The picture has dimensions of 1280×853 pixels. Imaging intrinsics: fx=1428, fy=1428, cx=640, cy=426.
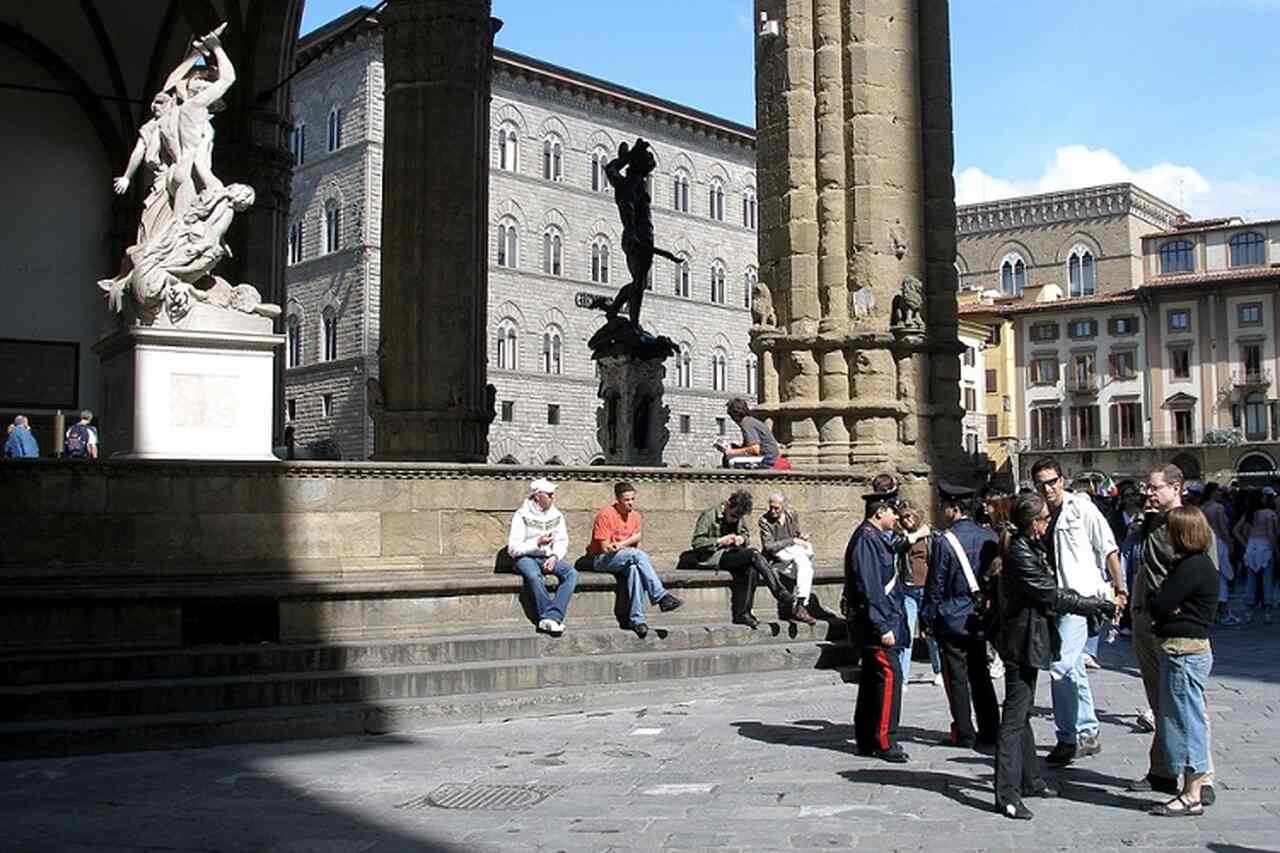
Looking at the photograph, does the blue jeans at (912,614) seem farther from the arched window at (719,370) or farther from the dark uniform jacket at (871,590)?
the arched window at (719,370)

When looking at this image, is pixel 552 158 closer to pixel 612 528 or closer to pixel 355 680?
pixel 612 528

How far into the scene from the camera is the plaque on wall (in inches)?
1064

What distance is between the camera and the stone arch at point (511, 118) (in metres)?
54.8

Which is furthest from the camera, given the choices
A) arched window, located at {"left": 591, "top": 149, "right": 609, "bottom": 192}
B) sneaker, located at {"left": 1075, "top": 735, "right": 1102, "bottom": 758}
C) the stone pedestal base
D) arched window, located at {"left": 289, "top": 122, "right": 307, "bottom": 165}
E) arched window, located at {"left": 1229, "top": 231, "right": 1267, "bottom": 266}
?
arched window, located at {"left": 1229, "top": 231, "right": 1267, "bottom": 266}

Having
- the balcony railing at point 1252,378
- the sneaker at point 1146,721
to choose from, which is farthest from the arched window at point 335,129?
the sneaker at point 1146,721

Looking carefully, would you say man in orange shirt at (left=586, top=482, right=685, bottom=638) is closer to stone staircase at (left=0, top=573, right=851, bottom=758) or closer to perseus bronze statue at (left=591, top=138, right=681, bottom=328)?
stone staircase at (left=0, top=573, right=851, bottom=758)

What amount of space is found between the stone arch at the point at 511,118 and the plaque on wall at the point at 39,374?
29236 mm

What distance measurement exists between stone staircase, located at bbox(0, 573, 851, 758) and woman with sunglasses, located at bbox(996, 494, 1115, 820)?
349cm

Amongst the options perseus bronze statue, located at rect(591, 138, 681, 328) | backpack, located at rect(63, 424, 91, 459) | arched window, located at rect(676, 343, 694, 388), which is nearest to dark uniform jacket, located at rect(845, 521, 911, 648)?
backpack, located at rect(63, 424, 91, 459)

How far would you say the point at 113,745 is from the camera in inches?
324

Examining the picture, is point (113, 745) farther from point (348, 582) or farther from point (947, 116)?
point (947, 116)

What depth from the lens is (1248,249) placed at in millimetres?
73000

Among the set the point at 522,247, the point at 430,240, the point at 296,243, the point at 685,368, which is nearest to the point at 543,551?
the point at 430,240

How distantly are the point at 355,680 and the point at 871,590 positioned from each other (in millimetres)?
3344
